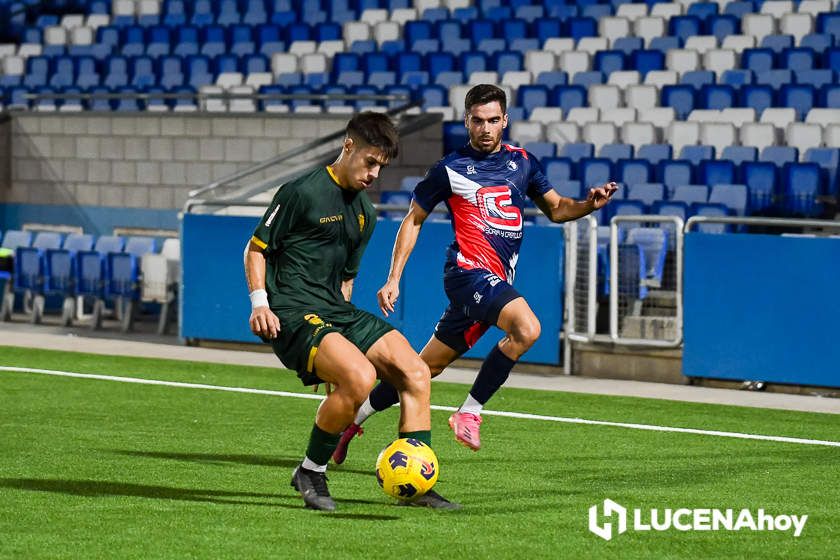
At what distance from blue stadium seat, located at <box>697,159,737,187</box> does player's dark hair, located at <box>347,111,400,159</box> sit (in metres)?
11.8

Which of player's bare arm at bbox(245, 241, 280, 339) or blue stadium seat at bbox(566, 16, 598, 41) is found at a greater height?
blue stadium seat at bbox(566, 16, 598, 41)

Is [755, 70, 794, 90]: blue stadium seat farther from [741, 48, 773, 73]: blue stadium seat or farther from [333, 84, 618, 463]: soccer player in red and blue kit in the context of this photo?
[333, 84, 618, 463]: soccer player in red and blue kit

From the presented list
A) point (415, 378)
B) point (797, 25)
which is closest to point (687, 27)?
point (797, 25)

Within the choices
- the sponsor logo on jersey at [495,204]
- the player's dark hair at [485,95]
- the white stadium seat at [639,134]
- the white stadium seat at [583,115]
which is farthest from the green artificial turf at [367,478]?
the white stadium seat at [583,115]

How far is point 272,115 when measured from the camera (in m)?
22.4

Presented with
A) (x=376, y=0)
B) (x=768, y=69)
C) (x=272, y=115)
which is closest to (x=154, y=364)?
(x=272, y=115)

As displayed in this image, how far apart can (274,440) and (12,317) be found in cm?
1176

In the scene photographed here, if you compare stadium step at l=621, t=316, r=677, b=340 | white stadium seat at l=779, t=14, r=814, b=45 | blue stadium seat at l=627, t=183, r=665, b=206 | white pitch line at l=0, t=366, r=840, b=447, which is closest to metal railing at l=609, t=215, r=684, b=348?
stadium step at l=621, t=316, r=677, b=340

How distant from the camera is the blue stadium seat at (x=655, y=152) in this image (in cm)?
1992

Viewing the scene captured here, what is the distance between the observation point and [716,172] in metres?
18.8

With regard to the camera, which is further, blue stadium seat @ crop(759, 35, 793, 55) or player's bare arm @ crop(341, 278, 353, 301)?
blue stadium seat @ crop(759, 35, 793, 55)

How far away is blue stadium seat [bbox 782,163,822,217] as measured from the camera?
18.2 m

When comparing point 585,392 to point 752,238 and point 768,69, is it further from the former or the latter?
point 768,69

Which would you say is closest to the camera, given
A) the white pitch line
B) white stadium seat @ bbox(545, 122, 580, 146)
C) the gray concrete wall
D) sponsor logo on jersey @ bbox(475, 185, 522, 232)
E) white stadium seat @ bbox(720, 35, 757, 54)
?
sponsor logo on jersey @ bbox(475, 185, 522, 232)
